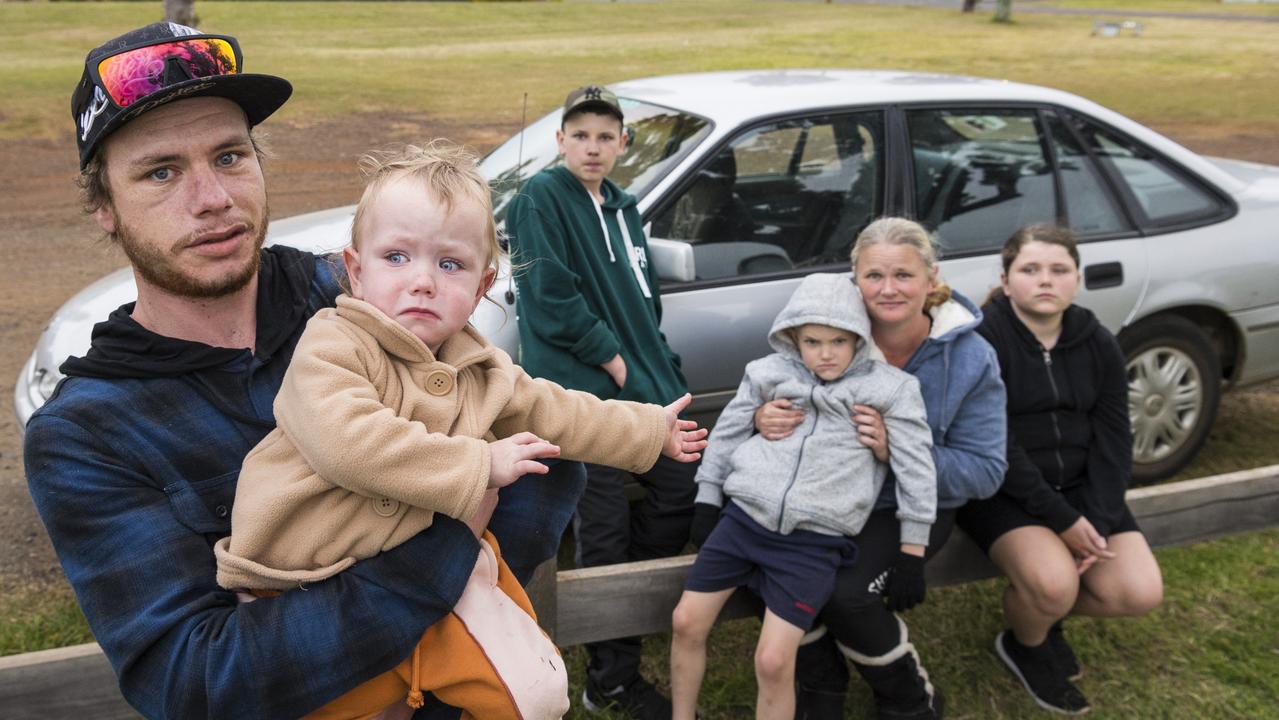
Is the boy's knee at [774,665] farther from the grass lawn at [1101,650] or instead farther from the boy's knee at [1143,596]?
the boy's knee at [1143,596]

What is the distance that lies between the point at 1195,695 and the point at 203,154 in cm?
347

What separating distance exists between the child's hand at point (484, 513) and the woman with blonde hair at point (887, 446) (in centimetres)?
164

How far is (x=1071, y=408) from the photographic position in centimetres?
374

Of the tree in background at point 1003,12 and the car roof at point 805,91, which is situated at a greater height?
the car roof at point 805,91

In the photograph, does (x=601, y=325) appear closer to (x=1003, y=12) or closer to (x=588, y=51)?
(x=588, y=51)

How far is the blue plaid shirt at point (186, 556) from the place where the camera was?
4.93 ft

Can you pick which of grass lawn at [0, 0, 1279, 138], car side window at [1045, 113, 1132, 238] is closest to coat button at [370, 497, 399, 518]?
car side window at [1045, 113, 1132, 238]

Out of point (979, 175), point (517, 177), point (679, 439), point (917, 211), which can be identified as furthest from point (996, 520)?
point (517, 177)

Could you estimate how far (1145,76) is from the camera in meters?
22.3

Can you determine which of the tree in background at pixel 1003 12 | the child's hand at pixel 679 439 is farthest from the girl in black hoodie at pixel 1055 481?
the tree in background at pixel 1003 12

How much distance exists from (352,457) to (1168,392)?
4.63 metres

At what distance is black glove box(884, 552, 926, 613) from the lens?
3174mm

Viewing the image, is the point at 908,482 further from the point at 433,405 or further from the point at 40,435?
the point at 40,435

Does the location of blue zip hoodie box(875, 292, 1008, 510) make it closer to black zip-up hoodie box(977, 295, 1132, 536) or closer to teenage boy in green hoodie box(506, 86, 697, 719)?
black zip-up hoodie box(977, 295, 1132, 536)
